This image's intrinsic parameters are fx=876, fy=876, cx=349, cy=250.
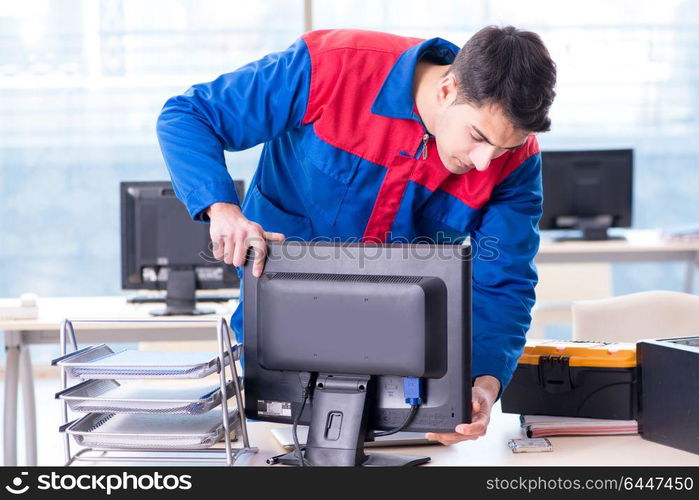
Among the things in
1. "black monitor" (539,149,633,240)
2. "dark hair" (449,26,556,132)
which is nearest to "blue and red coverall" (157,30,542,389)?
"dark hair" (449,26,556,132)

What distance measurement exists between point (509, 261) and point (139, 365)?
73cm

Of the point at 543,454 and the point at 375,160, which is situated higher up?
the point at 375,160

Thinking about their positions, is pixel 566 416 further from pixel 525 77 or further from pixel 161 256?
pixel 161 256

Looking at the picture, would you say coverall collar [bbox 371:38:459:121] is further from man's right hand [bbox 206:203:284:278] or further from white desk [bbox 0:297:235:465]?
white desk [bbox 0:297:235:465]

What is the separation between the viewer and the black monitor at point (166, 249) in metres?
3.17

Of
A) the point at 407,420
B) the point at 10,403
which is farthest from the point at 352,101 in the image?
the point at 10,403

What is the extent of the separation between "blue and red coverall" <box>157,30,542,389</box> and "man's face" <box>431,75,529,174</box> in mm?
90

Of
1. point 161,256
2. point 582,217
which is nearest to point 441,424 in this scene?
point 161,256

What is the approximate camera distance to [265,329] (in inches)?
56.4

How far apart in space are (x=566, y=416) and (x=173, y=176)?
0.91m

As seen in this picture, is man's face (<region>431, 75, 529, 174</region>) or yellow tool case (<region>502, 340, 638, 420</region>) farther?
yellow tool case (<region>502, 340, 638, 420</region>)

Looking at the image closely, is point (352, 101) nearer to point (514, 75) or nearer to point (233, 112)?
point (233, 112)

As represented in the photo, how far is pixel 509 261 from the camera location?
169cm

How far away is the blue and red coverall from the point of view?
63.7 inches
